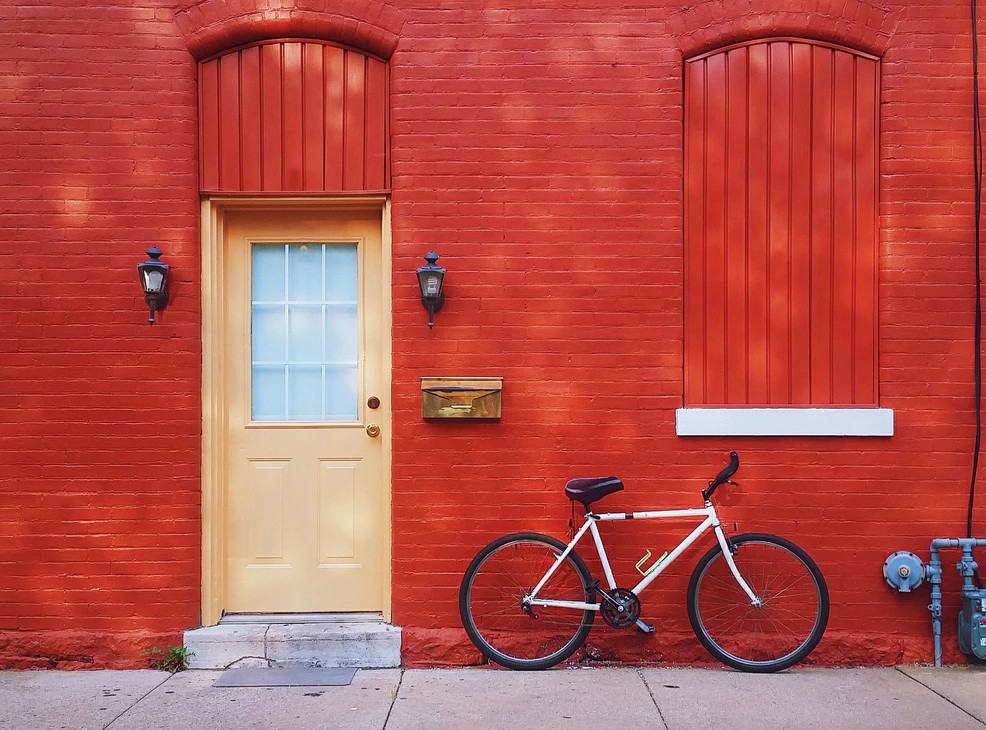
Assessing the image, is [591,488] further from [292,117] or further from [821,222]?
[292,117]

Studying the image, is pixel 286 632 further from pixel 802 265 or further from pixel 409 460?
pixel 802 265

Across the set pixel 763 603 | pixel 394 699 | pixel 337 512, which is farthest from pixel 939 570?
pixel 337 512

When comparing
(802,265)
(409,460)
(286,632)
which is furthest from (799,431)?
(286,632)

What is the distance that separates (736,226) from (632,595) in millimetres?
2273

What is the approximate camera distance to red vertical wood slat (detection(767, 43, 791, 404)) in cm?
525

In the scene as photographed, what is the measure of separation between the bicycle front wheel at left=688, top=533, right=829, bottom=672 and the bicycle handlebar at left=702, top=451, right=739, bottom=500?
33 cm

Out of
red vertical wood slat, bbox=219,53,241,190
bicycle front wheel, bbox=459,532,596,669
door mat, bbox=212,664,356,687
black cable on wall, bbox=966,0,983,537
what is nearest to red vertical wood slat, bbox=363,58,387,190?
red vertical wood slat, bbox=219,53,241,190

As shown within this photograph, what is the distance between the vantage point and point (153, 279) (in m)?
5.04

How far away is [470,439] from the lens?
5.20 metres

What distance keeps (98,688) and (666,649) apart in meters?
3.20

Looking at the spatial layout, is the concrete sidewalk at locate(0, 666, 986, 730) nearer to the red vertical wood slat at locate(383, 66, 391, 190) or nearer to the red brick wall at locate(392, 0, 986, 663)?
the red brick wall at locate(392, 0, 986, 663)

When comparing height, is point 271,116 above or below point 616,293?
above

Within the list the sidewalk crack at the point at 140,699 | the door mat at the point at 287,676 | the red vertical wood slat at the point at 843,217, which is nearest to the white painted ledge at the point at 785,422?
the red vertical wood slat at the point at 843,217

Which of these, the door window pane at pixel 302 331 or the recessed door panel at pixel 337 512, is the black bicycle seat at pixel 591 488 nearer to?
the recessed door panel at pixel 337 512
